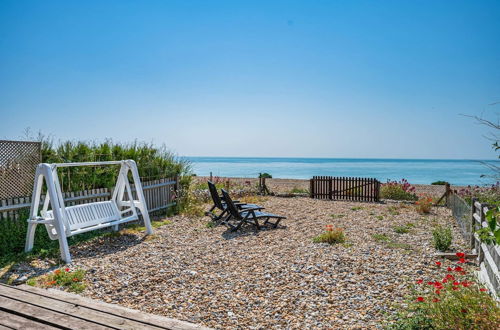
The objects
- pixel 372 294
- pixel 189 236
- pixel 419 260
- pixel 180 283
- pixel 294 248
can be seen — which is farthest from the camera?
pixel 189 236

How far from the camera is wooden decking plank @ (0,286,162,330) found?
2701mm

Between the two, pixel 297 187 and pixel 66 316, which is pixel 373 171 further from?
pixel 66 316

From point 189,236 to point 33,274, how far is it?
3.13 m

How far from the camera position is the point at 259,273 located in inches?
198

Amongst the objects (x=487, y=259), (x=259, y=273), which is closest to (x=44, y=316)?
(x=259, y=273)

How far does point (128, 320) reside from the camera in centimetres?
278

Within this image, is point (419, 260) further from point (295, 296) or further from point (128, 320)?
point (128, 320)

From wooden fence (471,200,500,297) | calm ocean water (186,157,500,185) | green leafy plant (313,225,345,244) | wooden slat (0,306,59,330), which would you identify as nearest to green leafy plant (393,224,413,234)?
wooden fence (471,200,500,297)

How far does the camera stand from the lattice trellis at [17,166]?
6543 millimetres

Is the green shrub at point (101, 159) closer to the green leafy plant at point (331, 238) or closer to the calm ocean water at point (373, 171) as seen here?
the green leafy plant at point (331, 238)

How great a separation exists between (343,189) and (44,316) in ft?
45.7

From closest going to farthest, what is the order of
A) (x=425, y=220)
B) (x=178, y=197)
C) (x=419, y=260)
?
(x=419, y=260)
(x=425, y=220)
(x=178, y=197)

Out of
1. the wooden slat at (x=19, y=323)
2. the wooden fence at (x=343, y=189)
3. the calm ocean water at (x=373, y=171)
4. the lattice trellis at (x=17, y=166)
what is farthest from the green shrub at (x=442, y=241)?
the wooden fence at (x=343, y=189)

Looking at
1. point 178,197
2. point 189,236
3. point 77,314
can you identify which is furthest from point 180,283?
point 178,197
